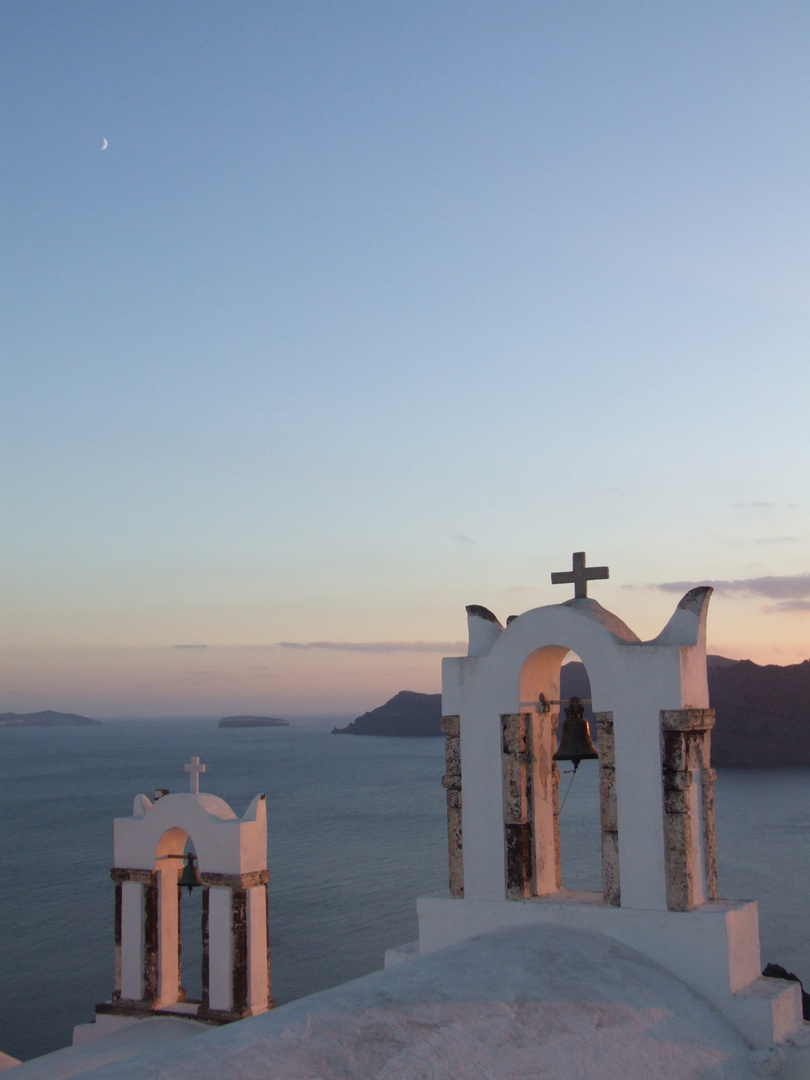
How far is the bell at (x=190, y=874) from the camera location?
10156mm

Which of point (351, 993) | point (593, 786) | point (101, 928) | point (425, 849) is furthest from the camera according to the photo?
point (593, 786)

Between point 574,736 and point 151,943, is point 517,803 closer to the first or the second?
point 574,736

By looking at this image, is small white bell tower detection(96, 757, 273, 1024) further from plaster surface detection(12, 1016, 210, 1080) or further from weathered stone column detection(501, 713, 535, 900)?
weathered stone column detection(501, 713, 535, 900)

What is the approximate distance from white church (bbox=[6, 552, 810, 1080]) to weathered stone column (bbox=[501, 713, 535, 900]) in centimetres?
1

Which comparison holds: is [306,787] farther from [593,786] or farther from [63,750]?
[63,750]

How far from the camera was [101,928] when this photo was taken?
43625mm

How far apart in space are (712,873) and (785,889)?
46.4 m

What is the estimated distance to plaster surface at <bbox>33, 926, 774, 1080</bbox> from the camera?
4.35 meters

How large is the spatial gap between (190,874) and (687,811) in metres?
5.41

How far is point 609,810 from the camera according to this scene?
710cm

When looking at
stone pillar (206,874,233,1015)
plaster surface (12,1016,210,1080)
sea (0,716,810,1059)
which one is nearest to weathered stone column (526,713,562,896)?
plaster surface (12,1016,210,1080)

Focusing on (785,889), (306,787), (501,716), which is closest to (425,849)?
(785,889)

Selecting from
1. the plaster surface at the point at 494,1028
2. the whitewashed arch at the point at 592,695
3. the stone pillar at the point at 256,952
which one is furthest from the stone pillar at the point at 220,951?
the plaster surface at the point at 494,1028

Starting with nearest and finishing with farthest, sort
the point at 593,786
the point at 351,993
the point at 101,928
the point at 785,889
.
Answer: the point at 351,993 < the point at 101,928 < the point at 785,889 < the point at 593,786
